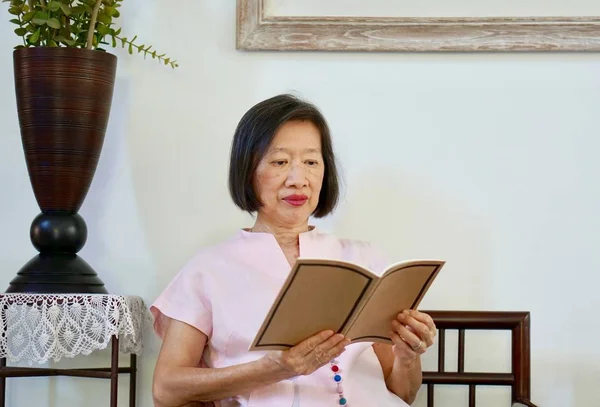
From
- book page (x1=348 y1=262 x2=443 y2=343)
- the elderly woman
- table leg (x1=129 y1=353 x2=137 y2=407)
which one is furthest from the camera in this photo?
table leg (x1=129 y1=353 x2=137 y2=407)

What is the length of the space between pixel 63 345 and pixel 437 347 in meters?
0.95

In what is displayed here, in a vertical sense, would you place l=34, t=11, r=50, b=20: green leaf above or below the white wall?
above

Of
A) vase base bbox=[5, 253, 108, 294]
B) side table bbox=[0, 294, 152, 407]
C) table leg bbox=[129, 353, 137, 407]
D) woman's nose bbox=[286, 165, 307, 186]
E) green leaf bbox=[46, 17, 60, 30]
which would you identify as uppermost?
green leaf bbox=[46, 17, 60, 30]

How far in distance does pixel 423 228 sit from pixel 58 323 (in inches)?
38.2

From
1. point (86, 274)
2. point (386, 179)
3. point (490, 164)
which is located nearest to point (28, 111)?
point (86, 274)

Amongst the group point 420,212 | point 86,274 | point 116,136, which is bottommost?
point 86,274

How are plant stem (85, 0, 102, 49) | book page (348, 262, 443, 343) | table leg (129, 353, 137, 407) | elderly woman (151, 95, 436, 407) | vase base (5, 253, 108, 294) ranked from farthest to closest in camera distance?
1. table leg (129, 353, 137, 407)
2. plant stem (85, 0, 102, 49)
3. vase base (5, 253, 108, 294)
4. elderly woman (151, 95, 436, 407)
5. book page (348, 262, 443, 343)

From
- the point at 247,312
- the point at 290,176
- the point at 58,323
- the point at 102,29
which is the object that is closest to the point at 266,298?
the point at 247,312

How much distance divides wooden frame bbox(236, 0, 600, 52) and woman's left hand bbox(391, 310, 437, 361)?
2.99ft

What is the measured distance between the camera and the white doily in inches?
84.1

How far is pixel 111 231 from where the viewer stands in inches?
101

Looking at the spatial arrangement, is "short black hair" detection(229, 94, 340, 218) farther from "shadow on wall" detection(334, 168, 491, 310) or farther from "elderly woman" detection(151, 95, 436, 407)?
"shadow on wall" detection(334, 168, 491, 310)

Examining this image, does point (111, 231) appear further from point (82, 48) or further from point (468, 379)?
point (468, 379)

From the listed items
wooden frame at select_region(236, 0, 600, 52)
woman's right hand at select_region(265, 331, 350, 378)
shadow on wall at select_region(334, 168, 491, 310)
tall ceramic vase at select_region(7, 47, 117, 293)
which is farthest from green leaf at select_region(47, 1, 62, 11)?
woman's right hand at select_region(265, 331, 350, 378)
